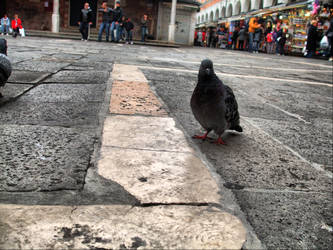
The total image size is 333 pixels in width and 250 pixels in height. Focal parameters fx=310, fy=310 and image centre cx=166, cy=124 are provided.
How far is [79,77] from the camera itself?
3.78 meters

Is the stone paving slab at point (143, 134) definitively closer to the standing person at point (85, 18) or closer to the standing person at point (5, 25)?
the standing person at point (85, 18)

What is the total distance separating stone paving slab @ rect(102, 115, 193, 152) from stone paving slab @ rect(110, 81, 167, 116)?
0.18m

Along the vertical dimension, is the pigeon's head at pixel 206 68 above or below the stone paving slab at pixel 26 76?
above

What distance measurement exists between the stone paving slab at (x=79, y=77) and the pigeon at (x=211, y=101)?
6.18 ft

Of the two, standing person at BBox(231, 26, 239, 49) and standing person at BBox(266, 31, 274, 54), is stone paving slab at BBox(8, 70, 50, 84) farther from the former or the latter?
standing person at BBox(231, 26, 239, 49)

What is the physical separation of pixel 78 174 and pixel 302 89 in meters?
4.47

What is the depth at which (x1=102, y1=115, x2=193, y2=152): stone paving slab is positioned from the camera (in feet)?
5.63

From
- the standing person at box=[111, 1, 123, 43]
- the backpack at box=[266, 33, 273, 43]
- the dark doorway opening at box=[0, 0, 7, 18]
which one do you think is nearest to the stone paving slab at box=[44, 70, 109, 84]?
the standing person at box=[111, 1, 123, 43]

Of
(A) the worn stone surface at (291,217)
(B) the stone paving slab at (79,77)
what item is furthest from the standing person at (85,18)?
(A) the worn stone surface at (291,217)

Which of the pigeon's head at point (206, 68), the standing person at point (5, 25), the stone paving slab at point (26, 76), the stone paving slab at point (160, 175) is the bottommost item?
the stone paving slab at point (160, 175)

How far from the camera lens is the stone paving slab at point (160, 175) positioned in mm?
1192

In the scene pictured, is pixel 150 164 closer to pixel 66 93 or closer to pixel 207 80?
pixel 207 80

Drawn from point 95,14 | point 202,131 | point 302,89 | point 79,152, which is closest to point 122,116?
point 202,131

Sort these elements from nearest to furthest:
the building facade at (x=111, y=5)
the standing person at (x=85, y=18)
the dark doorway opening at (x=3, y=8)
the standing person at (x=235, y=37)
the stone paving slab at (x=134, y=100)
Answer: the stone paving slab at (x=134, y=100)
the standing person at (x=85, y=18)
the dark doorway opening at (x=3, y=8)
the building facade at (x=111, y=5)
the standing person at (x=235, y=37)
